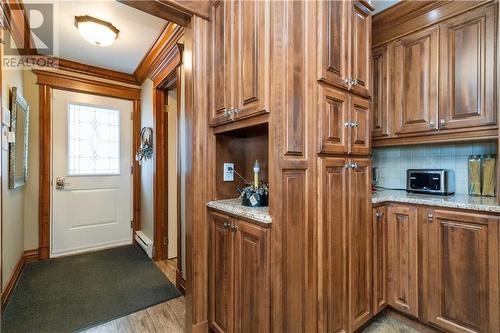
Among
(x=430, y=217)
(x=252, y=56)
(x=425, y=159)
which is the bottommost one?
(x=430, y=217)

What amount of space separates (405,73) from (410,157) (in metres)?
0.81

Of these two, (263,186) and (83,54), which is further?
(83,54)

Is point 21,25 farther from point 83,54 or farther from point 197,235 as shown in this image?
point 197,235

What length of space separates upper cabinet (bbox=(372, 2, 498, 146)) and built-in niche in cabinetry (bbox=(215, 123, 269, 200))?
1.18 m

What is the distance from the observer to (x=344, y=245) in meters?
1.48

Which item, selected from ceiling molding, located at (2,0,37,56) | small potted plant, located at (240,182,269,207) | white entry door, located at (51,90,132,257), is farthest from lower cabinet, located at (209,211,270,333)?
white entry door, located at (51,90,132,257)

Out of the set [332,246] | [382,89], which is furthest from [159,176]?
[382,89]

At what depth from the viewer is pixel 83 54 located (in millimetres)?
3045

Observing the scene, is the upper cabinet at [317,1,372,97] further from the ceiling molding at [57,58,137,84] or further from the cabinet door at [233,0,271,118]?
the ceiling molding at [57,58,137,84]

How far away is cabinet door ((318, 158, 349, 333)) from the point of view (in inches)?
52.9

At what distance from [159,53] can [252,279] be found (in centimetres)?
264

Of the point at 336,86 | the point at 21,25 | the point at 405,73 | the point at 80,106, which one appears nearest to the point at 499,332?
the point at 336,86

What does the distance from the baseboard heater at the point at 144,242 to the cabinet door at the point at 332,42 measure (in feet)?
9.70

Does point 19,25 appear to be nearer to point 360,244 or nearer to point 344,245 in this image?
point 344,245
